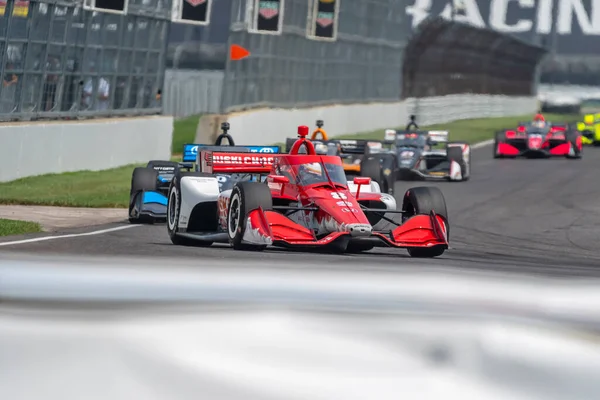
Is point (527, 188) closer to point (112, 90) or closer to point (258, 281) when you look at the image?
point (112, 90)

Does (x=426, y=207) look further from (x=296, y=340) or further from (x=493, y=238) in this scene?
(x=296, y=340)

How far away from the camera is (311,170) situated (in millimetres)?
12344

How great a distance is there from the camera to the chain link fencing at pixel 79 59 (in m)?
22.1

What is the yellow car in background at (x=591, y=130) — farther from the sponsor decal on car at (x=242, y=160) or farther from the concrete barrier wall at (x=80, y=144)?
the sponsor decal on car at (x=242, y=160)

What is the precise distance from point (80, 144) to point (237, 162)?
1042 centimetres

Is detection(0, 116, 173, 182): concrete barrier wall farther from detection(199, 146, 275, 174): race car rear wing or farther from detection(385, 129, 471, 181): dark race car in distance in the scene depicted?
detection(199, 146, 275, 174): race car rear wing

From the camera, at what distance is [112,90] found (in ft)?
90.3

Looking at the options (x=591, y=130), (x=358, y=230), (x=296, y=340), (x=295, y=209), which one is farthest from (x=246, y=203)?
(x=591, y=130)

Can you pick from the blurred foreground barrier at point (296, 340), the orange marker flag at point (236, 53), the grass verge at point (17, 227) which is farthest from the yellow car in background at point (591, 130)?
the blurred foreground barrier at point (296, 340)

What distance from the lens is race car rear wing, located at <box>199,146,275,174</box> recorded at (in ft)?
44.7

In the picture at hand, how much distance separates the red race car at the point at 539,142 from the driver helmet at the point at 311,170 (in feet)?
67.6

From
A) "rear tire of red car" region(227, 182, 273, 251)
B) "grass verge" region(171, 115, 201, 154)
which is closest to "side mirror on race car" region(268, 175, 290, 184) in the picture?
"rear tire of red car" region(227, 182, 273, 251)

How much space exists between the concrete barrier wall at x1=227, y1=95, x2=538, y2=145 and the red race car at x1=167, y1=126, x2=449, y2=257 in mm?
17182

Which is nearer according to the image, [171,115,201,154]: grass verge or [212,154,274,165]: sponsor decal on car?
[212,154,274,165]: sponsor decal on car
